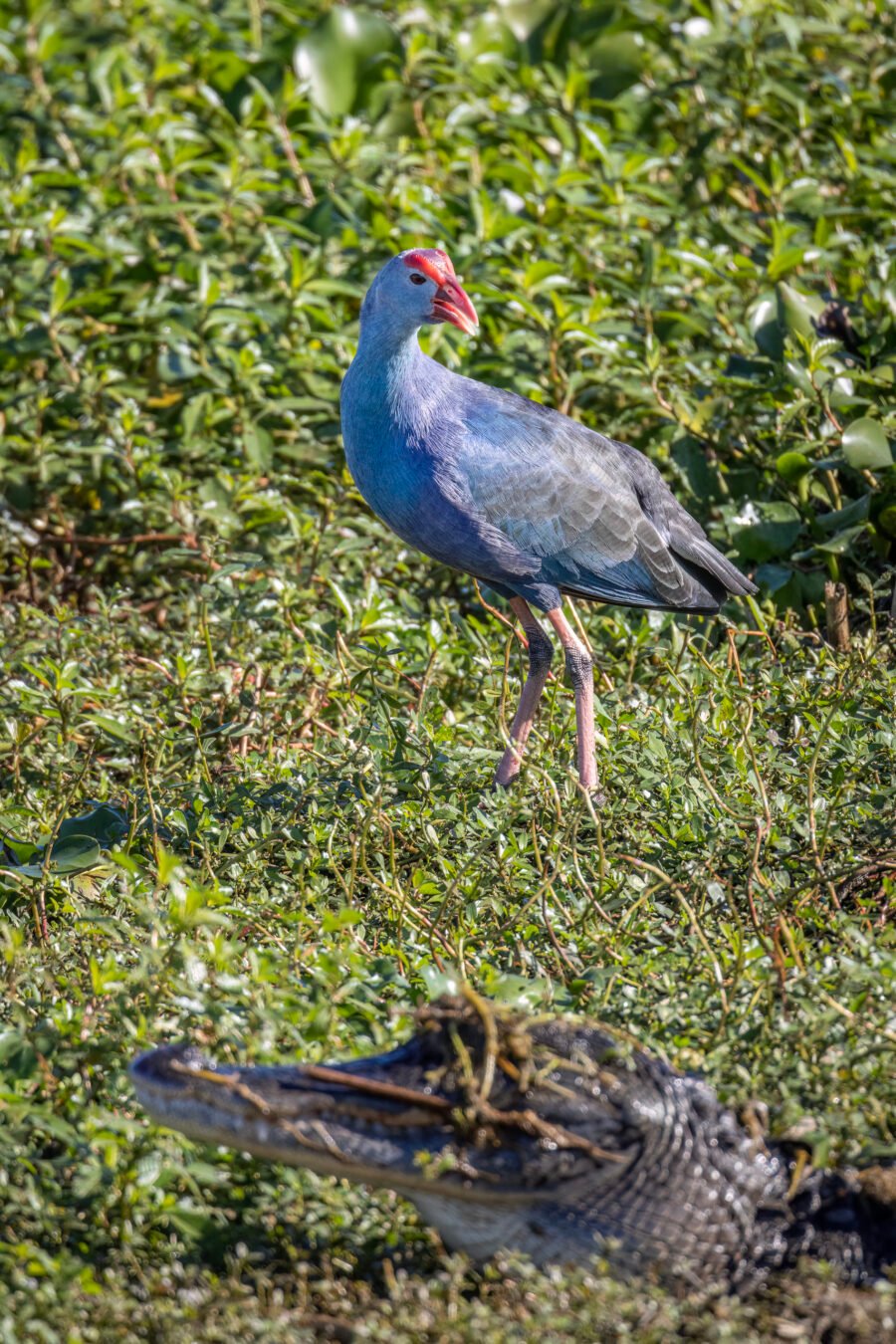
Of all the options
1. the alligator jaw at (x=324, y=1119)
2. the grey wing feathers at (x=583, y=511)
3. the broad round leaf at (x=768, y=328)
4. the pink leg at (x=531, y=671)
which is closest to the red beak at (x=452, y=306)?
the grey wing feathers at (x=583, y=511)

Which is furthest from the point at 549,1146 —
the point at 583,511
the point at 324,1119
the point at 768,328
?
the point at 768,328

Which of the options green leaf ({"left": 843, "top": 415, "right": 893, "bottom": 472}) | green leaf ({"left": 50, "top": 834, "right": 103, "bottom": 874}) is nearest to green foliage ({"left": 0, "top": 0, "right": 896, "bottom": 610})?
green leaf ({"left": 843, "top": 415, "right": 893, "bottom": 472})

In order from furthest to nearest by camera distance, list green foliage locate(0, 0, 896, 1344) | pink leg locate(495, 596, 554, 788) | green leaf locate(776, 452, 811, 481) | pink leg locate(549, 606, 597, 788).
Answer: green leaf locate(776, 452, 811, 481), pink leg locate(495, 596, 554, 788), pink leg locate(549, 606, 597, 788), green foliage locate(0, 0, 896, 1344)

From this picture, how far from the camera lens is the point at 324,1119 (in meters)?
2.61

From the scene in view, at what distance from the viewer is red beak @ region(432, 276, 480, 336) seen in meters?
4.34

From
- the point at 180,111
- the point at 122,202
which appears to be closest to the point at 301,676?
the point at 122,202

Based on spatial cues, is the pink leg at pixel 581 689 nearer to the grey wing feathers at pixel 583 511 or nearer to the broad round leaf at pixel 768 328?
the grey wing feathers at pixel 583 511

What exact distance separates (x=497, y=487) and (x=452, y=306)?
0.53 meters

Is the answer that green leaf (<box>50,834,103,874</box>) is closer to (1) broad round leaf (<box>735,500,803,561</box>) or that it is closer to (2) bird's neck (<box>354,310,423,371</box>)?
(2) bird's neck (<box>354,310,423,371</box>)

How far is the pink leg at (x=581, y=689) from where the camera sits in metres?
4.28

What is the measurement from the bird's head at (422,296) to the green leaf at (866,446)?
59.3 inches

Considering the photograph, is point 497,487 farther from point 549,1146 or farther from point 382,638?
point 549,1146

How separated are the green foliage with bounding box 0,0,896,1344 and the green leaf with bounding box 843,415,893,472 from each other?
0.24ft

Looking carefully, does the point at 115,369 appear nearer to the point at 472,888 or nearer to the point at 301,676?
the point at 301,676
